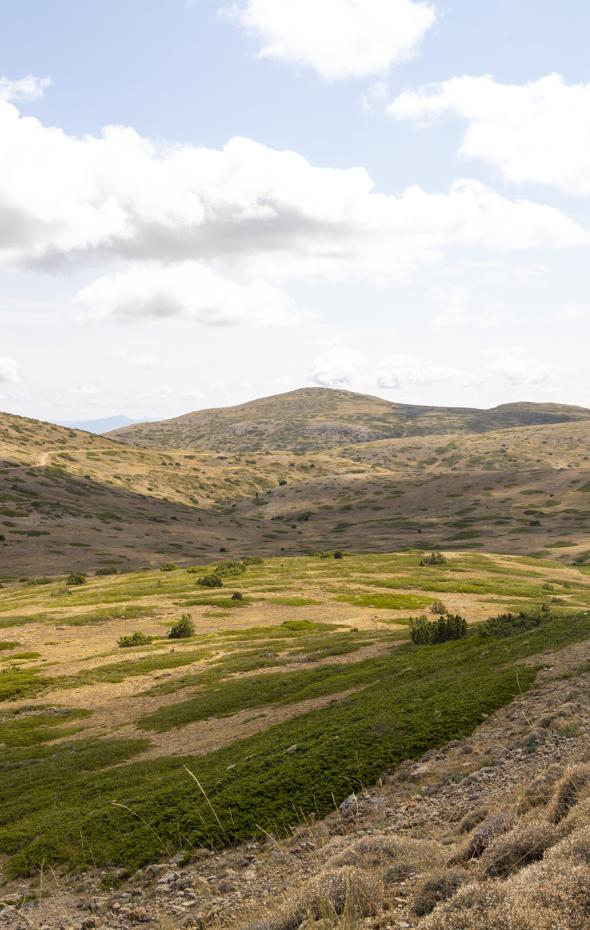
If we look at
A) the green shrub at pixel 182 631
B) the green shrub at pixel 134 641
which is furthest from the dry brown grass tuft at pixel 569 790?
the green shrub at pixel 182 631

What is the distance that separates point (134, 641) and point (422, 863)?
4056 cm

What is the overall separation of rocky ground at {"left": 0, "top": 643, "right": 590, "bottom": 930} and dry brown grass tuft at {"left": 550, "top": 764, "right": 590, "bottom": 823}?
0.02 metres

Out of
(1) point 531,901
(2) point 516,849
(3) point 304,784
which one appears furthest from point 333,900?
(3) point 304,784

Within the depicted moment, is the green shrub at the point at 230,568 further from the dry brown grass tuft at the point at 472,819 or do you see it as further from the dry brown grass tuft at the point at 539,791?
the dry brown grass tuft at the point at 539,791

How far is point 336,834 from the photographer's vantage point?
12.8 metres

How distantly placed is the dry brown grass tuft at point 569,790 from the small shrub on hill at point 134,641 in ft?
133

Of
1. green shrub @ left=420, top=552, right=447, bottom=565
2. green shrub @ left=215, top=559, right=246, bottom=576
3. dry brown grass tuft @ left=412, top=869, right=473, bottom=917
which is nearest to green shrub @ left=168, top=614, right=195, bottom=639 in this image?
green shrub @ left=215, top=559, right=246, bottom=576

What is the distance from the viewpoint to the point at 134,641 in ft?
151

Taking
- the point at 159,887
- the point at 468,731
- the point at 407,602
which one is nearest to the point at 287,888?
the point at 159,887

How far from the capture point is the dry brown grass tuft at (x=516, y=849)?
27.0ft

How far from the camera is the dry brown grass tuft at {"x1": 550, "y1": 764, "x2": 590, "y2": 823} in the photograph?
950 centimetres

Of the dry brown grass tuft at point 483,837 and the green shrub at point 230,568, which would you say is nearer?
the dry brown grass tuft at point 483,837

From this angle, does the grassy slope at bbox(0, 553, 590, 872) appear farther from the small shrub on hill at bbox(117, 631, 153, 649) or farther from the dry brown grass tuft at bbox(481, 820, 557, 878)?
the dry brown grass tuft at bbox(481, 820, 557, 878)

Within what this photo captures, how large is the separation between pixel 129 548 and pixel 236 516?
59.9m
